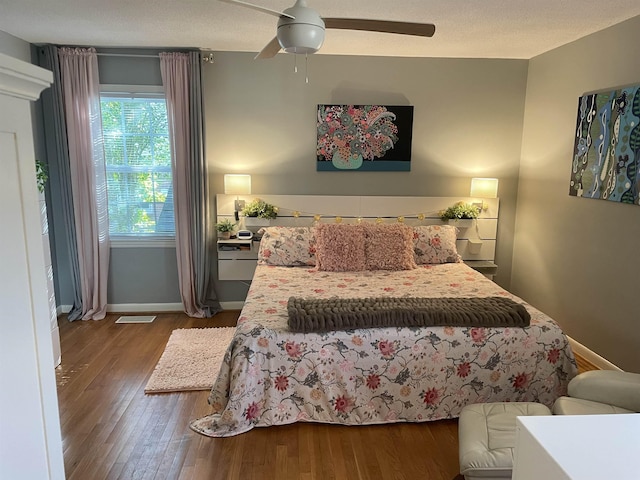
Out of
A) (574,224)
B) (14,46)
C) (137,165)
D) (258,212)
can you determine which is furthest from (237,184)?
(574,224)

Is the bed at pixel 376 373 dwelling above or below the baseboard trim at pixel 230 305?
above

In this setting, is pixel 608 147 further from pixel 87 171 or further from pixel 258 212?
pixel 87 171

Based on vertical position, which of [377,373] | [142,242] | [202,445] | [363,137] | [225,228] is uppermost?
[363,137]

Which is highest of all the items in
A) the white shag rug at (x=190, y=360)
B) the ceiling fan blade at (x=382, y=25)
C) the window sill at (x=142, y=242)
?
the ceiling fan blade at (x=382, y=25)

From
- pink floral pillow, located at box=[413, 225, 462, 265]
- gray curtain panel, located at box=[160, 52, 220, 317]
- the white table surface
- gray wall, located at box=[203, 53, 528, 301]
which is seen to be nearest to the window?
gray curtain panel, located at box=[160, 52, 220, 317]

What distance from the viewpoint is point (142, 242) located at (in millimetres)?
4398

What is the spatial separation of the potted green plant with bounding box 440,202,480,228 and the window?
2.62m

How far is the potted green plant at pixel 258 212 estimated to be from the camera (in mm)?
4258

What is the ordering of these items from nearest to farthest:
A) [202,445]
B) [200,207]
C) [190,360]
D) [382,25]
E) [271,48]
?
[382,25] < [202,445] < [271,48] < [190,360] < [200,207]

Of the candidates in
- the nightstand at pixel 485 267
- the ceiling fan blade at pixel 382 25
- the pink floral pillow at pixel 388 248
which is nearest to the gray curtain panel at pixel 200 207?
the pink floral pillow at pixel 388 248

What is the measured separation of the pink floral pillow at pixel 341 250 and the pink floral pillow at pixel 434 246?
1.81 ft

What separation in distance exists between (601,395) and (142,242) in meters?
3.79

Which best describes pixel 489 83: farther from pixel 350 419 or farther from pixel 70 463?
pixel 70 463

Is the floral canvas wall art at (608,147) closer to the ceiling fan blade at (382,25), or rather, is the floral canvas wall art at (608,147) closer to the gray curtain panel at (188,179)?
the ceiling fan blade at (382,25)
